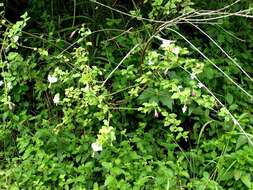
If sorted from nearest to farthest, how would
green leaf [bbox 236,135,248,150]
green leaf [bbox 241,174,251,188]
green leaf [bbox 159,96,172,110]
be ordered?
green leaf [bbox 241,174,251,188] < green leaf [bbox 236,135,248,150] < green leaf [bbox 159,96,172,110]

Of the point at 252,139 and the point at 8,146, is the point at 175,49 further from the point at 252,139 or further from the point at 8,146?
the point at 8,146

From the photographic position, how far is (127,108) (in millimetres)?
2881

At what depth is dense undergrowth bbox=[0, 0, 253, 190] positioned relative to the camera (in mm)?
2643

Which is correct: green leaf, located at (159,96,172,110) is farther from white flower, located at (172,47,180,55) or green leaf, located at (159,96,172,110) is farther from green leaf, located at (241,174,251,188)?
green leaf, located at (241,174,251,188)

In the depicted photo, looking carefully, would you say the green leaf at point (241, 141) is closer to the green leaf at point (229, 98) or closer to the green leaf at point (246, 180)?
the green leaf at point (246, 180)

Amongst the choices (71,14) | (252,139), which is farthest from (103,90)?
(71,14)

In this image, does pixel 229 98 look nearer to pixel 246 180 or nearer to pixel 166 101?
pixel 166 101

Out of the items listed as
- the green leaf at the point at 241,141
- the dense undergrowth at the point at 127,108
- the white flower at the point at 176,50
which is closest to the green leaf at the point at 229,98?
the dense undergrowth at the point at 127,108

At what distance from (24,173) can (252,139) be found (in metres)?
1.35

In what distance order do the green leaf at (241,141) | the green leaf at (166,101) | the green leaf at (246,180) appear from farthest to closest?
the green leaf at (166,101) → the green leaf at (241,141) → the green leaf at (246,180)

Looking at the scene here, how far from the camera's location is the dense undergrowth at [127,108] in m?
2.64

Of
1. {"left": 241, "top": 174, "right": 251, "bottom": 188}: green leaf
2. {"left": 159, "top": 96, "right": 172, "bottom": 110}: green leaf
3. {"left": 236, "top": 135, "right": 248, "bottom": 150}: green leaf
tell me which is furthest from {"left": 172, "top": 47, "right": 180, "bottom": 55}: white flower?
{"left": 241, "top": 174, "right": 251, "bottom": 188}: green leaf

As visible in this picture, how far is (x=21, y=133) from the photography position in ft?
10.4

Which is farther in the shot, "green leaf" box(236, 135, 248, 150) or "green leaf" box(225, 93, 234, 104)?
"green leaf" box(225, 93, 234, 104)
